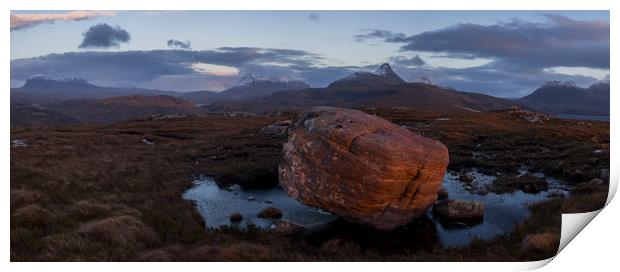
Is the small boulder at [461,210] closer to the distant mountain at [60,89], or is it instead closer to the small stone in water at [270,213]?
the small stone in water at [270,213]

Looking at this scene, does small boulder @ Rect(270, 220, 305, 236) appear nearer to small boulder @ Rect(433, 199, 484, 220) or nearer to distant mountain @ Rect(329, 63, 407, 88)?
small boulder @ Rect(433, 199, 484, 220)

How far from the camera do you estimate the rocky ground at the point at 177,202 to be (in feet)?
51.1

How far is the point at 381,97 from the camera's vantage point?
143 m

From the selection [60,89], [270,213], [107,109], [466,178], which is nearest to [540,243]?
[466,178]

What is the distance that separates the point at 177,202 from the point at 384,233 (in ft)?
36.1

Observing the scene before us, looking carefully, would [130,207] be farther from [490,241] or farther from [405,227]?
[490,241]

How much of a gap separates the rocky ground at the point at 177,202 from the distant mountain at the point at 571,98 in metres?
3.67

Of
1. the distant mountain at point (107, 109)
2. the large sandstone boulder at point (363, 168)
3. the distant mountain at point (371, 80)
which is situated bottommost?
the distant mountain at point (107, 109)

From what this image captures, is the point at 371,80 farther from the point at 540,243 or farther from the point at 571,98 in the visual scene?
the point at 540,243

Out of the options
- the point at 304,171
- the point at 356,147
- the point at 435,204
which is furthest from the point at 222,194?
the point at 435,204

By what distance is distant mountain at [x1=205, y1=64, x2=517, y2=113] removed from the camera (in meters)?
112

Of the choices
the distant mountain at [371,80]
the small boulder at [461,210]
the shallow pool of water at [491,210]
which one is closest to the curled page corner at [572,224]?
the shallow pool of water at [491,210]

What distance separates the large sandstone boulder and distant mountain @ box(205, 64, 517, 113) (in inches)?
3259

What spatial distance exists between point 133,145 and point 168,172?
13971 mm
